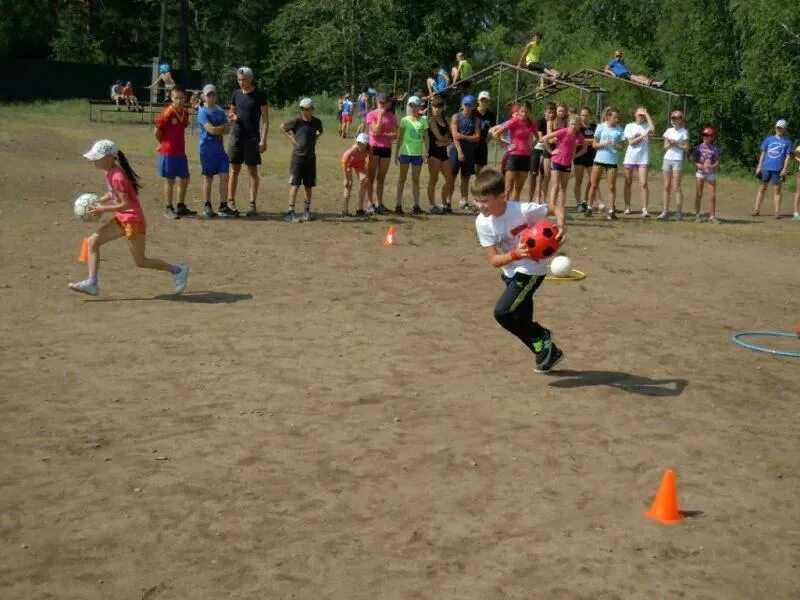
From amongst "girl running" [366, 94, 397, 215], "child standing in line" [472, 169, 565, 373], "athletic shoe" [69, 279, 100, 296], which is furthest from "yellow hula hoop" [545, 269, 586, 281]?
"girl running" [366, 94, 397, 215]

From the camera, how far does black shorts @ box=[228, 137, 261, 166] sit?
15.9 m

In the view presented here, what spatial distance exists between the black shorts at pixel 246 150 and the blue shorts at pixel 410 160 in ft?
9.23

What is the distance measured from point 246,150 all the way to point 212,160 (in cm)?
59

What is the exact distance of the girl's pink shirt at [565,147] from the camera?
17.2 m

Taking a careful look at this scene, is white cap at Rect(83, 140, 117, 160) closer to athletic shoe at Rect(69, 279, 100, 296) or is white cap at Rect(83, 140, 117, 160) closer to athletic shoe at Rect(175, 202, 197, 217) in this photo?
athletic shoe at Rect(69, 279, 100, 296)

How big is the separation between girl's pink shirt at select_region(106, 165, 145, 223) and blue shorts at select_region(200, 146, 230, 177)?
524 centimetres

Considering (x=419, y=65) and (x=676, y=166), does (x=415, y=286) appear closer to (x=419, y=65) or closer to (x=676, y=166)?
(x=676, y=166)

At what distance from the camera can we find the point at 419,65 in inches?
2240

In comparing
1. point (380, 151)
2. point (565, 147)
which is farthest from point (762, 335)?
point (380, 151)

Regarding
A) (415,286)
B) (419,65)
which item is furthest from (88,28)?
(415,286)

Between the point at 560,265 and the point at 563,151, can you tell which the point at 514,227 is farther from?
the point at 563,151

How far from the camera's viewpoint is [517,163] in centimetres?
1717

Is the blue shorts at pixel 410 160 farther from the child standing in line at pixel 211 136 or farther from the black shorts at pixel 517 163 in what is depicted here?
the child standing in line at pixel 211 136

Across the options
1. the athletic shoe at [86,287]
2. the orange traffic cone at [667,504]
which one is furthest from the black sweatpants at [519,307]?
the athletic shoe at [86,287]
